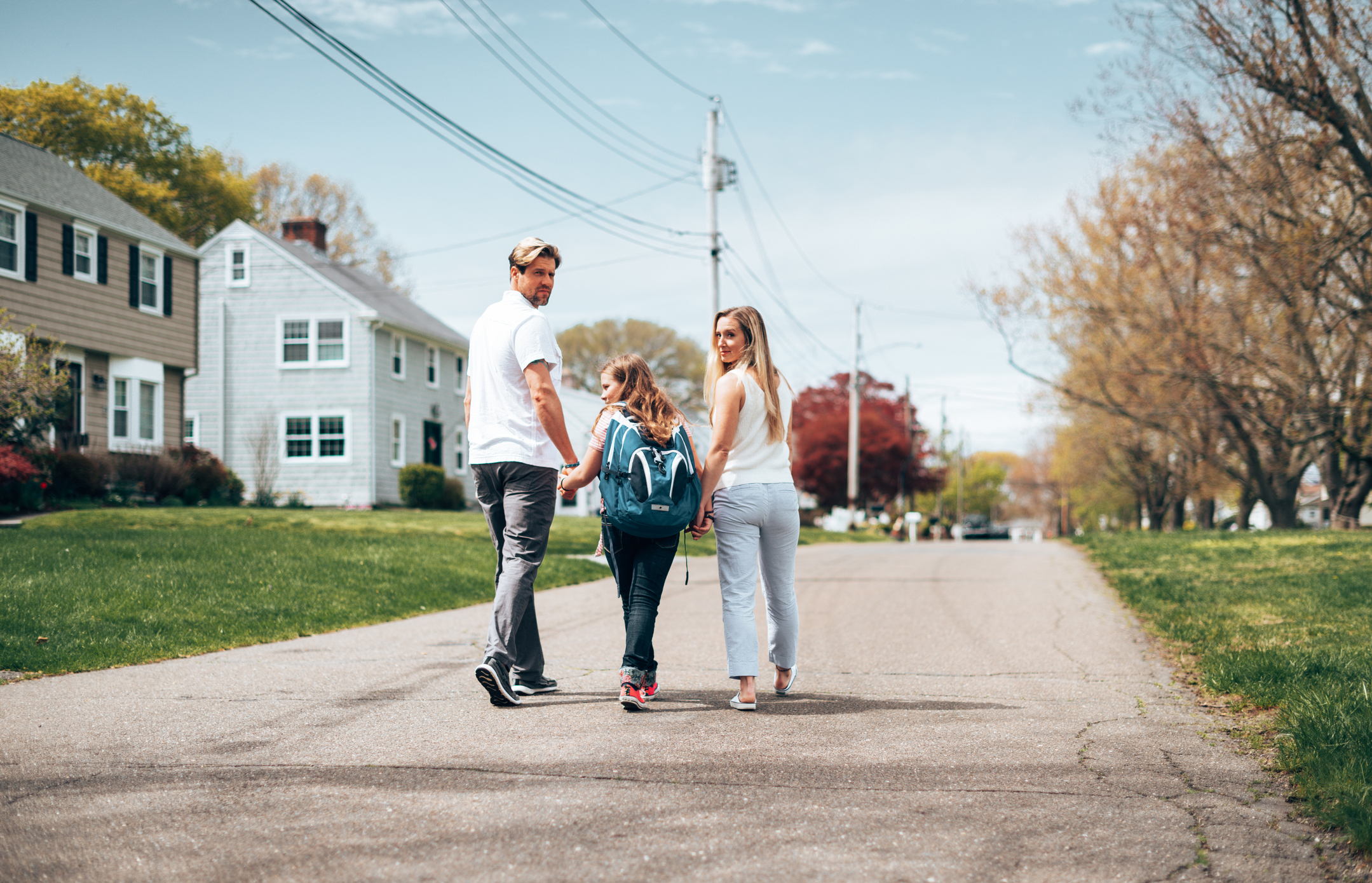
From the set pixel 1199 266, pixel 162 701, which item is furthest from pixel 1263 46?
pixel 162 701

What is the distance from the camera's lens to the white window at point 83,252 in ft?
75.2

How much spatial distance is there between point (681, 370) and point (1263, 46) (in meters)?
48.7

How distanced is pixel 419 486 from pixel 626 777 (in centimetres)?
2807

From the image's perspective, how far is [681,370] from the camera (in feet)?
210

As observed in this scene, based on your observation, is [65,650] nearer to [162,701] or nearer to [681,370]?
[162,701]

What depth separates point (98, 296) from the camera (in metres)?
Result: 23.5

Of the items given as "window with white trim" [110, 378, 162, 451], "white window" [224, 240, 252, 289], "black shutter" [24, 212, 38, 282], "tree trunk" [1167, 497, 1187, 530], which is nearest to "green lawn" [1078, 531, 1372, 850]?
"window with white trim" [110, 378, 162, 451]

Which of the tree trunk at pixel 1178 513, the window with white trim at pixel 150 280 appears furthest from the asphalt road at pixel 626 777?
the tree trunk at pixel 1178 513

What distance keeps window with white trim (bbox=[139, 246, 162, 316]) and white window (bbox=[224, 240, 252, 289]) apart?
628cm

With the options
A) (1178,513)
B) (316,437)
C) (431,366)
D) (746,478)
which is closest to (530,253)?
(746,478)

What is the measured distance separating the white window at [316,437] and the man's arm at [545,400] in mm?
26992

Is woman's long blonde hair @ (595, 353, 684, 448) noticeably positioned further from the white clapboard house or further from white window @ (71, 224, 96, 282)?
the white clapboard house

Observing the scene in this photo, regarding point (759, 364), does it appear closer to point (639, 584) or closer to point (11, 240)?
point (639, 584)

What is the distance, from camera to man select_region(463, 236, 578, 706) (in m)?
5.24
